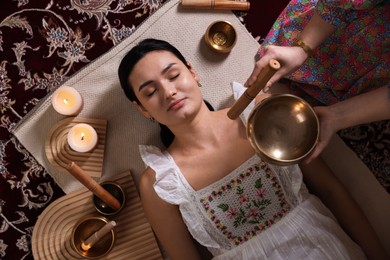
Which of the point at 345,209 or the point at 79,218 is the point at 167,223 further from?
the point at 345,209

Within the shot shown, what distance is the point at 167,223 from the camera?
1.43m

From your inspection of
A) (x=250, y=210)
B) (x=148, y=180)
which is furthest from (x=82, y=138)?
(x=250, y=210)

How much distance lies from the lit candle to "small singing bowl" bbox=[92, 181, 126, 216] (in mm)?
142

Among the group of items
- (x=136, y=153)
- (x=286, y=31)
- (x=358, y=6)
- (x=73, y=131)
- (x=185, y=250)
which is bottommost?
(x=185, y=250)

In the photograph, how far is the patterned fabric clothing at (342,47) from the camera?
1259 millimetres

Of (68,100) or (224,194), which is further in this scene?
(68,100)

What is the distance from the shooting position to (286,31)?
1563mm

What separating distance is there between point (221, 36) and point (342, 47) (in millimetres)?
548

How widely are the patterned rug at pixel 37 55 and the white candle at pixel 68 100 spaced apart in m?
0.15

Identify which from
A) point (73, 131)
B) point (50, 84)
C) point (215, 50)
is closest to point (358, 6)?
point (215, 50)

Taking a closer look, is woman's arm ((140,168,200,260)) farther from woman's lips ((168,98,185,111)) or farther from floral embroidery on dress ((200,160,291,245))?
woman's lips ((168,98,185,111))

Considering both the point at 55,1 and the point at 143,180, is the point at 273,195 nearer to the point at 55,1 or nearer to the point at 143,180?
the point at 143,180

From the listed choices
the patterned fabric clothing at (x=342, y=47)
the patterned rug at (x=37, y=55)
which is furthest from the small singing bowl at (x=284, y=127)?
the patterned rug at (x=37, y=55)

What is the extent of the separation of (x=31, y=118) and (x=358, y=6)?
1369mm
